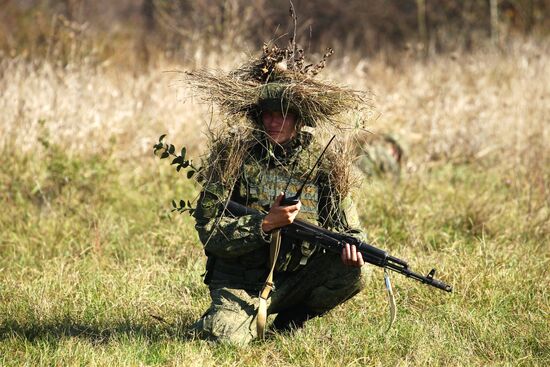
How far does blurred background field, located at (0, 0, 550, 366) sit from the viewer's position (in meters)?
3.90

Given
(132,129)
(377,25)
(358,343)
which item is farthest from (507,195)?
(377,25)

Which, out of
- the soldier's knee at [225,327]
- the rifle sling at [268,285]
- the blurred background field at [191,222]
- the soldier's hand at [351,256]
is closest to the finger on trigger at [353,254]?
the soldier's hand at [351,256]

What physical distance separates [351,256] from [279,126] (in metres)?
0.74

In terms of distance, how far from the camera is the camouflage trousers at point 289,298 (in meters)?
3.82

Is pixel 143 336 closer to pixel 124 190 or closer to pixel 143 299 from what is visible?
pixel 143 299

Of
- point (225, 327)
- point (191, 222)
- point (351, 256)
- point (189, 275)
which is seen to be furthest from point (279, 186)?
point (191, 222)

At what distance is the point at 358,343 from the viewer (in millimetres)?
3902

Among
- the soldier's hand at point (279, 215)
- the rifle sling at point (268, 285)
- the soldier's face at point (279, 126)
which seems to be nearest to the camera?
the soldier's hand at point (279, 215)

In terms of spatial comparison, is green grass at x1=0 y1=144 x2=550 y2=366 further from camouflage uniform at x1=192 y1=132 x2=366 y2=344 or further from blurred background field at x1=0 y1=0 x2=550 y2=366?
camouflage uniform at x1=192 y1=132 x2=366 y2=344

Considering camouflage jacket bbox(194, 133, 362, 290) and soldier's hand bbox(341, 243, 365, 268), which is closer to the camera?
soldier's hand bbox(341, 243, 365, 268)

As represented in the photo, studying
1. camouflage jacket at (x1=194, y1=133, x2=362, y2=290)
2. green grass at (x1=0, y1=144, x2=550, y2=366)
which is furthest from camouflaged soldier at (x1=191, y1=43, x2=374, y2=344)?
green grass at (x1=0, y1=144, x2=550, y2=366)

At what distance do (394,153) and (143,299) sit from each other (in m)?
3.73

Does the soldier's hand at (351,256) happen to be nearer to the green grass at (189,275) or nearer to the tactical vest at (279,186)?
the tactical vest at (279,186)

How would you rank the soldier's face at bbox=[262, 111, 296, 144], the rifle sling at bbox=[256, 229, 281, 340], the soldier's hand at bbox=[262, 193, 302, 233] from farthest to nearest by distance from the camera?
the soldier's face at bbox=[262, 111, 296, 144] < the rifle sling at bbox=[256, 229, 281, 340] < the soldier's hand at bbox=[262, 193, 302, 233]
